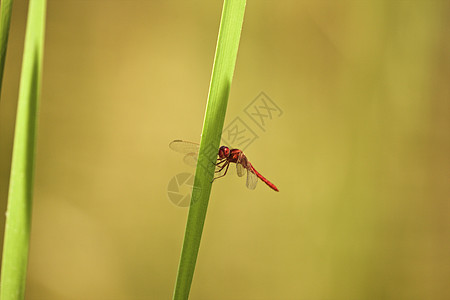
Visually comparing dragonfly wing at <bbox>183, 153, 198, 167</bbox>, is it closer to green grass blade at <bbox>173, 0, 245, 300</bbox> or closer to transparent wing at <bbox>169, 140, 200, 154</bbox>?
transparent wing at <bbox>169, 140, 200, 154</bbox>

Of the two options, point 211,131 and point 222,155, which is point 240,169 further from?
point 211,131

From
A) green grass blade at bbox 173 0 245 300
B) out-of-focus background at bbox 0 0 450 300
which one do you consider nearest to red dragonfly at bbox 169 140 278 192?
green grass blade at bbox 173 0 245 300

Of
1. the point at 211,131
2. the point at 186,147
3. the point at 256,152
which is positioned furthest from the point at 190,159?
the point at 256,152

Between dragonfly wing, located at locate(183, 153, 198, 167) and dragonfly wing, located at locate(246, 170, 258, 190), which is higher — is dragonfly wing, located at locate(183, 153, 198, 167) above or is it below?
above

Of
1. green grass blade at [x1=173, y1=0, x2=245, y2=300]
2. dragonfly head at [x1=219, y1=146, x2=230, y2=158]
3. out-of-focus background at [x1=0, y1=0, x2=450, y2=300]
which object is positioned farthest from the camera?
out-of-focus background at [x1=0, y1=0, x2=450, y2=300]

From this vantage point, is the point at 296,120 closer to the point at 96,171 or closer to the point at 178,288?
the point at 96,171

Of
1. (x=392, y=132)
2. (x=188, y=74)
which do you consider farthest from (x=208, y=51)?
(x=392, y=132)

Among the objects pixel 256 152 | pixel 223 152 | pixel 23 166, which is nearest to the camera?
pixel 23 166
